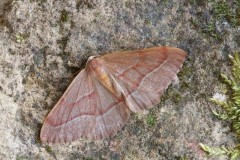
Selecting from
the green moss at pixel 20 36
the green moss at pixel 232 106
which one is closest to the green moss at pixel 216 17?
the green moss at pixel 232 106

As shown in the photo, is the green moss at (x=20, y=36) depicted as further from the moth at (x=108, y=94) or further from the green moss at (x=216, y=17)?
the green moss at (x=216, y=17)

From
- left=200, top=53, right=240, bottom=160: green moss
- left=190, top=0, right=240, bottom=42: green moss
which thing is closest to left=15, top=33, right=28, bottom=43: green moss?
left=190, top=0, right=240, bottom=42: green moss

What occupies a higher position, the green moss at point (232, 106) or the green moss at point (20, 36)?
the green moss at point (20, 36)

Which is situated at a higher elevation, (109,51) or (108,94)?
(109,51)

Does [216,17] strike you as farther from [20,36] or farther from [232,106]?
[20,36]

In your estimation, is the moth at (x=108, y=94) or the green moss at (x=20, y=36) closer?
the moth at (x=108, y=94)

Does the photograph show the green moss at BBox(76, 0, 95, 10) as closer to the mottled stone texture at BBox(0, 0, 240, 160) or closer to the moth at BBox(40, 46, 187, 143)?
the mottled stone texture at BBox(0, 0, 240, 160)

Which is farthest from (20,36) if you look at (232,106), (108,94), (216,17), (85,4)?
(232,106)
